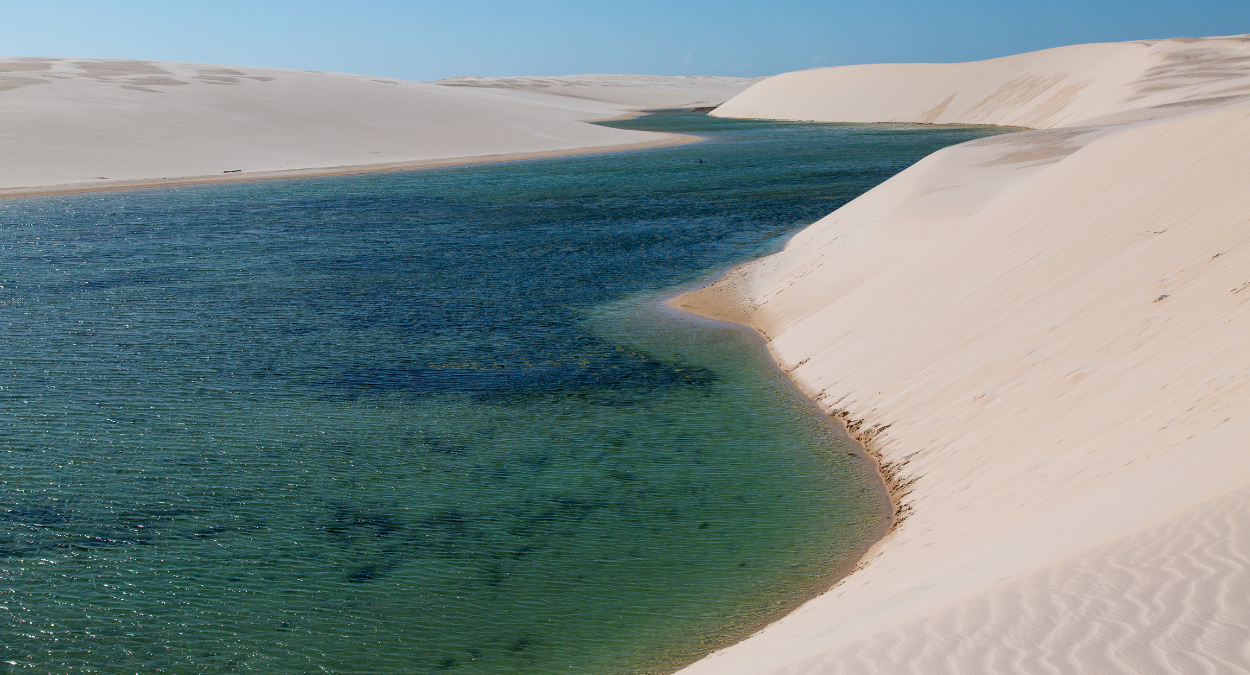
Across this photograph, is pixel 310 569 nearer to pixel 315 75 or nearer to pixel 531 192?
pixel 531 192

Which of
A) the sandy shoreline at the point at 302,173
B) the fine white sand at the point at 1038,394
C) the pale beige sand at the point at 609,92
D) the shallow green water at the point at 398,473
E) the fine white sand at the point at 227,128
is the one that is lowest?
the shallow green water at the point at 398,473

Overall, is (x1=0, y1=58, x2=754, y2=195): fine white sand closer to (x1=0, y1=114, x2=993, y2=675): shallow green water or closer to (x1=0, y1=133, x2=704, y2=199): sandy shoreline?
(x1=0, y1=133, x2=704, y2=199): sandy shoreline

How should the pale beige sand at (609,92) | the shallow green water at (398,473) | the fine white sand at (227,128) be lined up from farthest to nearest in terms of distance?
1. the pale beige sand at (609,92)
2. the fine white sand at (227,128)
3. the shallow green water at (398,473)

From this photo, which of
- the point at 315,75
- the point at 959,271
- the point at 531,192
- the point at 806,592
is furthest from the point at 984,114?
the point at 806,592

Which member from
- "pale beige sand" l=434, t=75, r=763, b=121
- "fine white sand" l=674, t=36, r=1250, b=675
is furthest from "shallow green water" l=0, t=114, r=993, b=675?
"pale beige sand" l=434, t=75, r=763, b=121

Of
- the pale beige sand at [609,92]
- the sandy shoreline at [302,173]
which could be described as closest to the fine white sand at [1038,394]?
the sandy shoreline at [302,173]

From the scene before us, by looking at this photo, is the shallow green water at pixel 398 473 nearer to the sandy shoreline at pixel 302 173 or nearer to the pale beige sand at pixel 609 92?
the sandy shoreline at pixel 302 173

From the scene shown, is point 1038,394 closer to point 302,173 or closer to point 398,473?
point 398,473
